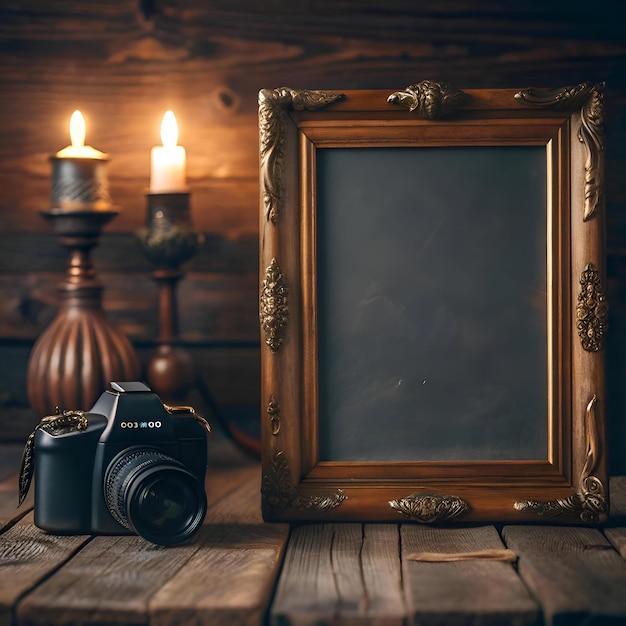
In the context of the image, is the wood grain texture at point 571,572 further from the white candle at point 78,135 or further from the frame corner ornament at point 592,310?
the white candle at point 78,135

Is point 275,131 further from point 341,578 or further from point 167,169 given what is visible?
point 341,578

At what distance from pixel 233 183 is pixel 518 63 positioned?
0.39m

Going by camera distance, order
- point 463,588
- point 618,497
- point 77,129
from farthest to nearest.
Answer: point 77,129
point 618,497
point 463,588

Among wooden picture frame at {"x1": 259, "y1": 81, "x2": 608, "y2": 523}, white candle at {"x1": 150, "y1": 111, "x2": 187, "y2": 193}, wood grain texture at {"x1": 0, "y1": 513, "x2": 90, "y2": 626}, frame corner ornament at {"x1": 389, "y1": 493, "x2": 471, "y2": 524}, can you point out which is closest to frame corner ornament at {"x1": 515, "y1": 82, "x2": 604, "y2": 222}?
wooden picture frame at {"x1": 259, "y1": 81, "x2": 608, "y2": 523}

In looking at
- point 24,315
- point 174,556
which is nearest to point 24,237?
point 24,315

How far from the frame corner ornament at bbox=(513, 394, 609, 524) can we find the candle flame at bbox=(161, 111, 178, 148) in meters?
0.56

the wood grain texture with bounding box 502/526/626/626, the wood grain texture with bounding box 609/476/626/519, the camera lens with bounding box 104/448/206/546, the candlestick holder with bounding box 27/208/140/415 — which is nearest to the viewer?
the wood grain texture with bounding box 502/526/626/626

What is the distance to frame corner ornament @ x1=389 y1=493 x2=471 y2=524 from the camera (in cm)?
79

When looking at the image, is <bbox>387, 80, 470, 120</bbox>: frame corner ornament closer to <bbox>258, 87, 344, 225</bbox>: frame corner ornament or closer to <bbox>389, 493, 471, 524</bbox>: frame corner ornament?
<bbox>258, 87, 344, 225</bbox>: frame corner ornament

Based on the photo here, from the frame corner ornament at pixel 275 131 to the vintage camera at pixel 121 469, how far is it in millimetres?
213

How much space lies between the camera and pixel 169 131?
3.38 feet

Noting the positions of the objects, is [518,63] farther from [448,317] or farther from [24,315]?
[24,315]

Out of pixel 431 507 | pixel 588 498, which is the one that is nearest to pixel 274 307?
pixel 431 507

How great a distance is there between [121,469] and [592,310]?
45 centimetres
